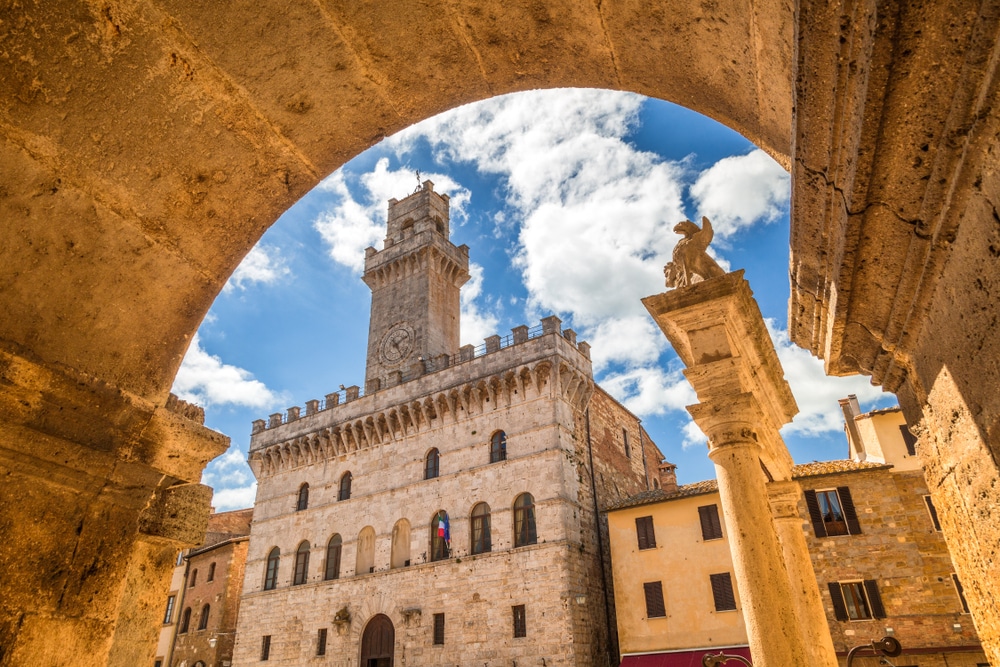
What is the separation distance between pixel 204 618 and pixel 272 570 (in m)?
5.40

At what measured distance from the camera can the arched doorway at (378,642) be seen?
70.7ft

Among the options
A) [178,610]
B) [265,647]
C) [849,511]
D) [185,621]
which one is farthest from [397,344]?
[849,511]

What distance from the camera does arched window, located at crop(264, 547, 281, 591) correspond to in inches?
1026

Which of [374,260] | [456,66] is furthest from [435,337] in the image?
[456,66]

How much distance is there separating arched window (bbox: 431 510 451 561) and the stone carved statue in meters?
18.3

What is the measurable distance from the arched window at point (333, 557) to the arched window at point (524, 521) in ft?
26.6

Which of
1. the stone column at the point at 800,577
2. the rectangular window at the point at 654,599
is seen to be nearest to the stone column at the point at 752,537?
the stone column at the point at 800,577

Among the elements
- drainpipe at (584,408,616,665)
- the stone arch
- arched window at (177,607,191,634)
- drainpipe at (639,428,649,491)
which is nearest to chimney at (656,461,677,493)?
drainpipe at (639,428,649,491)

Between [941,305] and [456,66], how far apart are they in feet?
7.19

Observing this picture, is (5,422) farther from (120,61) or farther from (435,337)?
(435,337)

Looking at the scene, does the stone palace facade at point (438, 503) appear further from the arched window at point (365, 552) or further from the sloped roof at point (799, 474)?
the sloped roof at point (799, 474)

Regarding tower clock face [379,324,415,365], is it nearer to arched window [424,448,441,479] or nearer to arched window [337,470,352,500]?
arched window [337,470,352,500]

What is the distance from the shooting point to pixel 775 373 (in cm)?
671

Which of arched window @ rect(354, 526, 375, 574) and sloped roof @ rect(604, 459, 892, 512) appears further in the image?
arched window @ rect(354, 526, 375, 574)
